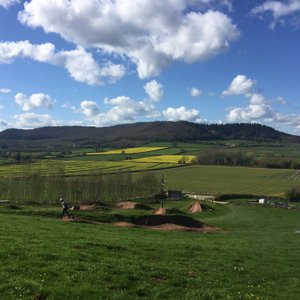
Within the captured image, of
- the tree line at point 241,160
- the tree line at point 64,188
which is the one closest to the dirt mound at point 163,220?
the tree line at point 64,188

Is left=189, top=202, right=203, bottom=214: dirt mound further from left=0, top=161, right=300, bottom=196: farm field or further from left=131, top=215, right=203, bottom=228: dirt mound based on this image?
left=0, top=161, right=300, bottom=196: farm field

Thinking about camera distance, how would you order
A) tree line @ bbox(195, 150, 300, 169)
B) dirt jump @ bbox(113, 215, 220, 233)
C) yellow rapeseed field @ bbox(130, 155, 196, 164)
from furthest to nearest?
1. yellow rapeseed field @ bbox(130, 155, 196, 164)
2. tree line @ bbox(195, 150, 300, 169)
3. dirt jump @ bbox(113, 215, 220, 233)

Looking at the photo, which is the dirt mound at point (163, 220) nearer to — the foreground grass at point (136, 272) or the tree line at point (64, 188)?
the foreground grass at point (136, 272)

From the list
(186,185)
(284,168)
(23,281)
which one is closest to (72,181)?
(186,185)

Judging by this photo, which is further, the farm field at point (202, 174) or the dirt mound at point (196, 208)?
the farm field at point (202, 174)

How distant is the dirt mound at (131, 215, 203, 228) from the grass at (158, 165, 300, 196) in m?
67.1

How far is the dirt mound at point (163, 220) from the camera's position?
1975 inches

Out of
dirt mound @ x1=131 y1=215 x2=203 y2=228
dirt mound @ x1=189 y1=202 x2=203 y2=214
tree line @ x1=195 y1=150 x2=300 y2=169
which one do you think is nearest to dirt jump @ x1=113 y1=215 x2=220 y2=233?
dirt mound @ x1=131 y1=215 x2=203 y2=228

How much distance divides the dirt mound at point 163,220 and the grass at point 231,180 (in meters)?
67.1

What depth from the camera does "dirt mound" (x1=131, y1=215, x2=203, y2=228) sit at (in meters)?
50.2

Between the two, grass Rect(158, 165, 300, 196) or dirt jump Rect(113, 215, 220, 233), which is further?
grass Rect(158, 165, 300, 196)

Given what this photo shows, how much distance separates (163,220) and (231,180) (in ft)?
306

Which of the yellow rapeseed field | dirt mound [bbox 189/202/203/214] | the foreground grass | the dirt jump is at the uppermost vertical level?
the yellow rapeseed field

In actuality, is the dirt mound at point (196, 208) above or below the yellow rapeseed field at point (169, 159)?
below
